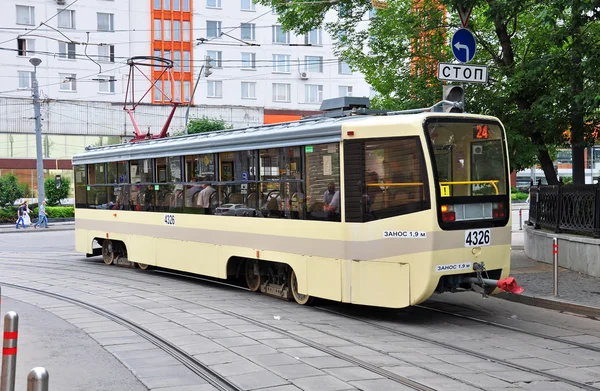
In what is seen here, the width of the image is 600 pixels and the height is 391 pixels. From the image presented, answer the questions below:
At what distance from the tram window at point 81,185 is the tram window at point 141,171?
9.16 ft

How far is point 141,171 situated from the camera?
15992mm

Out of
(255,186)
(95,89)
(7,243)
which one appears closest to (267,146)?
(255,186)

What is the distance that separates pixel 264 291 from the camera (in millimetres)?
12625

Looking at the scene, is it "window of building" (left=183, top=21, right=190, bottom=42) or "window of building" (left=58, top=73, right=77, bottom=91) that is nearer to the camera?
"window of building" (left=58, top=73, right=77, bottom=91)

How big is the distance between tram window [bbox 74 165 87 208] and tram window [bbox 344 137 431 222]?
10247 millimetres

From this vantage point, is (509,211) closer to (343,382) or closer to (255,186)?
(255,186)

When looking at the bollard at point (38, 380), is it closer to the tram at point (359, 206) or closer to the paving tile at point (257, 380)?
the paving tile at point (257, 380)

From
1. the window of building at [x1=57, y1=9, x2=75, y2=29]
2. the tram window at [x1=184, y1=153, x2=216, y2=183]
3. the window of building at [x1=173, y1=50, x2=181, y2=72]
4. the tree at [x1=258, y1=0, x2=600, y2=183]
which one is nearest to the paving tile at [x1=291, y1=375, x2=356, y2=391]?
the tram window at [x1=184, y1=153, x2=216, y2=183]

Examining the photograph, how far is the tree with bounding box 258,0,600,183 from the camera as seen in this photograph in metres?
14.3

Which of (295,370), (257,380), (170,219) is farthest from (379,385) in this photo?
(170,219)

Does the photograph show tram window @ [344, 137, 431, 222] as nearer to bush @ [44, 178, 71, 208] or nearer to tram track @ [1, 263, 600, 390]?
tram track @ [1, 263, 600, 390]

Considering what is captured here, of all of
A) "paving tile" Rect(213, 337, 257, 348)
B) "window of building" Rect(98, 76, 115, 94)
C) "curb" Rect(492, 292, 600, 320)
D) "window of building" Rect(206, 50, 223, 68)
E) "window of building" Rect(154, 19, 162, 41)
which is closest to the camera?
"paving tile" Rect(213, 337, 257, 348)

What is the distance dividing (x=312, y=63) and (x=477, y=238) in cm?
4715

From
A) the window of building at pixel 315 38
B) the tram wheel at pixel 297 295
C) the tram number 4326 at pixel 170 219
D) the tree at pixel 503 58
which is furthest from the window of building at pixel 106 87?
the tram wheel at pixel 297 295
